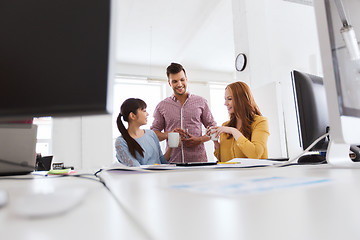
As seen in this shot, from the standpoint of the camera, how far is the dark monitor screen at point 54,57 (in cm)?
37

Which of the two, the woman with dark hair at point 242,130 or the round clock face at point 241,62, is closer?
the woman with dark hair at point 242,130

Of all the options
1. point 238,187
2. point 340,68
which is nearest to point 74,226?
point 238,187

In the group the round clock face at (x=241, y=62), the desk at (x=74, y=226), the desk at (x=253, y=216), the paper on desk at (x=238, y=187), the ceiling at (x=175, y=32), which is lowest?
the desk at (x=74, y=226)

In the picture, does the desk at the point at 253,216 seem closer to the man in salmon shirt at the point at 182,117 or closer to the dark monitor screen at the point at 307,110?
the dark monitor screen at the point at 307,110

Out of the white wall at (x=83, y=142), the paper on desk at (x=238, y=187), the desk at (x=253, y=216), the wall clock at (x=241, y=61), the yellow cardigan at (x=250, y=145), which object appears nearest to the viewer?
the desk at (x=253, y=216)

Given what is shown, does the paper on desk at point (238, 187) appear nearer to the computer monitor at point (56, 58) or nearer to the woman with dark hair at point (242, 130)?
the computer monitor at point (56, 58)

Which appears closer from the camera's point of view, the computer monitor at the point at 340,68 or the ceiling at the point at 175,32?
the computer monitor at the point at 340,68

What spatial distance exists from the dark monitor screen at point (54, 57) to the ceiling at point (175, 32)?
324cm

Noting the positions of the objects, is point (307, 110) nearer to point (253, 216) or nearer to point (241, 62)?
point (253, 216)

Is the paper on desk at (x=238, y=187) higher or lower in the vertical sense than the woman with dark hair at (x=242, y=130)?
lower

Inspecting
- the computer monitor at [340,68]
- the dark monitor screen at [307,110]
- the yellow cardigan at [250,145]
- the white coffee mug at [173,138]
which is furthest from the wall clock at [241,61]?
the computer monitor at [340,68]

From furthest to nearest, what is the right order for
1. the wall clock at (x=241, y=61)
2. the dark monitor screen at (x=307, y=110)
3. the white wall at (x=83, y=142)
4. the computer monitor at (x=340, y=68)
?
the white wall at (x=83, y=142) < the wall clock at (x=241, y=61) < the dark monitor screen at (x=307, y=110) < the computer monitor at (x=340, y=68)

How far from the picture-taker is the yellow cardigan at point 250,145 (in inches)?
59.5

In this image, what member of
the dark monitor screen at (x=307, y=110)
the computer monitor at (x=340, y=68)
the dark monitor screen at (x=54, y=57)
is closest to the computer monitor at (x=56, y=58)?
the dark monitor screen at (x=54, y=57)
